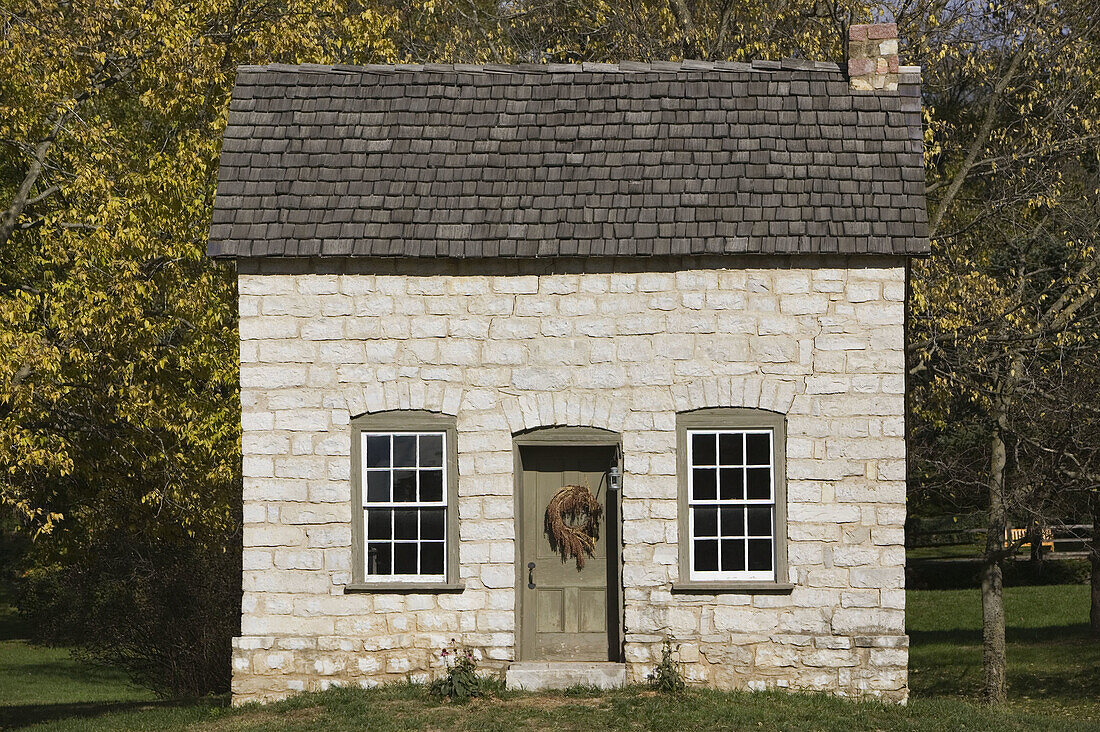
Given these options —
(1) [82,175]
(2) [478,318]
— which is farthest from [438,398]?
(1) [82,175]

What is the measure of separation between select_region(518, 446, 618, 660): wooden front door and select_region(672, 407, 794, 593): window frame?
0.70 metres

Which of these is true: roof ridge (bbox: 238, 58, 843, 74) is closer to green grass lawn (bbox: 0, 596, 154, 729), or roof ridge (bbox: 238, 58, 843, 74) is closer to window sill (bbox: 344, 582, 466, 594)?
window sill (bbox: 344, 582, 466, 594)

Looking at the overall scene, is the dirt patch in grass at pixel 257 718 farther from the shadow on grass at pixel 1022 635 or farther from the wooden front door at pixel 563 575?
the shadow on grass at pixel 1022 635

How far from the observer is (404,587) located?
11969 millimetres

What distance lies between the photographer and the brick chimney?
42.1 feet

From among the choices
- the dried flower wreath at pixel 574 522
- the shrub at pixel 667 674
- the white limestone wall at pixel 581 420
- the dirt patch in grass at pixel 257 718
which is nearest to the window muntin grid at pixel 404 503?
the white limestone wall at pixel 581 420

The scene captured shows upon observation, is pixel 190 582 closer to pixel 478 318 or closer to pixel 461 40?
pixel 478 318

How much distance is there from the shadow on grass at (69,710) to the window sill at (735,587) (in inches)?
220

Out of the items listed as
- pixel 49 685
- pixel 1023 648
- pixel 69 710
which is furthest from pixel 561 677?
pixel 49 685

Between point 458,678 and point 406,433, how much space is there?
2308 millimetres

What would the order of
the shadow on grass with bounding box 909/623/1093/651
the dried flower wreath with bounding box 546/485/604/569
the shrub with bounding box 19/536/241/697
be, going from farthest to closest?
1. the shadow on grass with bounding box 909/623/1093/651
2. the shrub with bounding box 19/536/241/697
3. the dried flower wreath with bounding box 546/485/604/569

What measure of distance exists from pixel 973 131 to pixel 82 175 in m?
13.3

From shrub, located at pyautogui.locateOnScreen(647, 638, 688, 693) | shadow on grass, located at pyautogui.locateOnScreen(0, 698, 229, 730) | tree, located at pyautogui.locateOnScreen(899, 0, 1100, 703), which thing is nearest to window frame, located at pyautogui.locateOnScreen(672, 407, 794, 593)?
shrub, located at pyautogui.locateOnScreen(647, 638, 688, 693)

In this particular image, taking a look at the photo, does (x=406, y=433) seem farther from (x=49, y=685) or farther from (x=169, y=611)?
(x=49, y=685)
